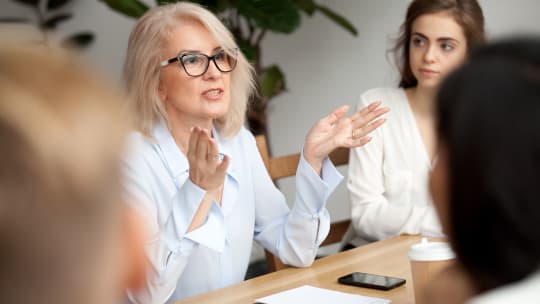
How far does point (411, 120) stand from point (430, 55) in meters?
0.23

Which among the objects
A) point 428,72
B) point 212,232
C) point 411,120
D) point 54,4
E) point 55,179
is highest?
point 54,4

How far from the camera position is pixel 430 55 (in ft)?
8.95

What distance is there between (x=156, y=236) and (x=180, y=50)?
604mm

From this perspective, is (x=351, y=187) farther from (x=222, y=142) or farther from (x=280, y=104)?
(x=280, y=104)

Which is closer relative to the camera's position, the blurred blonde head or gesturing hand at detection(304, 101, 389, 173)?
the blurred blonde head

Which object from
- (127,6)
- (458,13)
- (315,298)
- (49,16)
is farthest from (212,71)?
(49,16)

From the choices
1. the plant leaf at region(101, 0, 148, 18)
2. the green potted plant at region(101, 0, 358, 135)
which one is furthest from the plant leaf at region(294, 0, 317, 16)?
the plant leaf at region(101, 0, 148, 18)

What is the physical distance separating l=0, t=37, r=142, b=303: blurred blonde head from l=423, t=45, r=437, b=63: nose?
2.28 m

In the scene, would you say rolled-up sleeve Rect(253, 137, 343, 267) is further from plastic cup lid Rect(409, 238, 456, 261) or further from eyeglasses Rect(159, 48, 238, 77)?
plastic cup lid Rect(409, 238, 456, 261)

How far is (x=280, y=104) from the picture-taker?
4.98 meters

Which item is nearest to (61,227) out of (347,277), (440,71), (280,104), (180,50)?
(347,277)

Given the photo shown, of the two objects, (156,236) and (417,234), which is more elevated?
(156,236)

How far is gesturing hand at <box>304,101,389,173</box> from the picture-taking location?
2152mm

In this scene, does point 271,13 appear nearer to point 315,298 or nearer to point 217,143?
point 217,143
